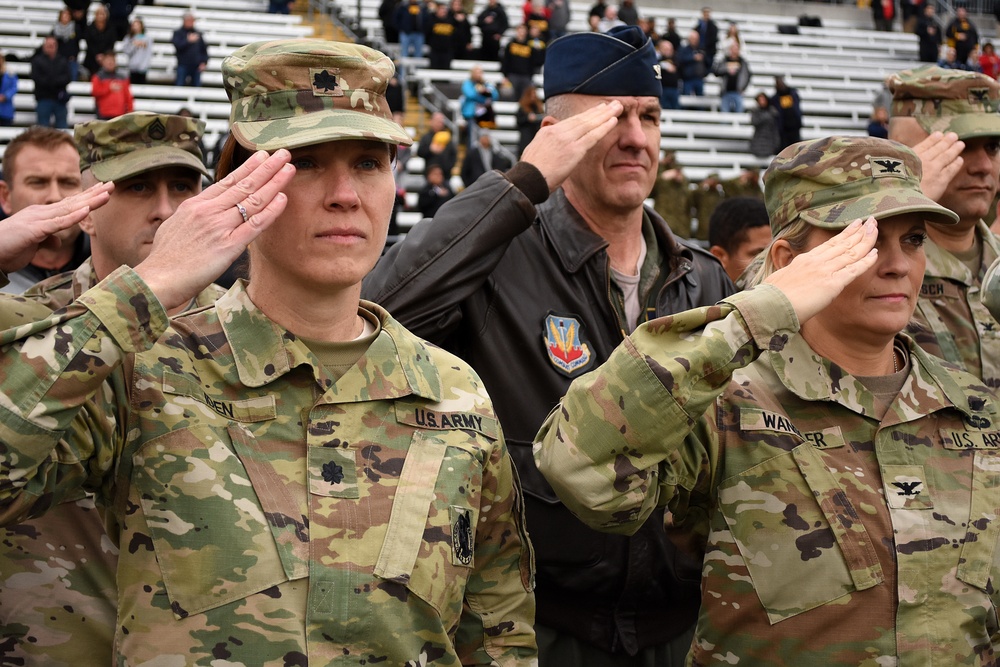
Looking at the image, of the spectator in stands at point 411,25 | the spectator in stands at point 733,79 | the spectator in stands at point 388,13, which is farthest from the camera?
the spectator in stands at point 733,79

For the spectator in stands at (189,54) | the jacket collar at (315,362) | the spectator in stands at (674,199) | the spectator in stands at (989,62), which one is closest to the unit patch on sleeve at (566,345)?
the jacket collar at (315,362)

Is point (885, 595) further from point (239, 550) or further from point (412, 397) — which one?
point (239, 550)

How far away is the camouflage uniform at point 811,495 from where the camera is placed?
7.86 ft

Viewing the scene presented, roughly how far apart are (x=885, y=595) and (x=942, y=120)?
7.32 feet

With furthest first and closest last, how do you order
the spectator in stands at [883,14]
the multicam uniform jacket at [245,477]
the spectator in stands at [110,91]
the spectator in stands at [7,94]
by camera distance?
the spectator in stands at [883,14] → the spectator in stands at [7,94] → the spectator in stands at [110,91] → the multicam uniform jacket at [245,477]

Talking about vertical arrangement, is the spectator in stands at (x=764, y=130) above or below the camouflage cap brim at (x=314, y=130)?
below

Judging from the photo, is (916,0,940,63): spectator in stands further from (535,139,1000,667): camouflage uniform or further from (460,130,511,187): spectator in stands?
(535,139,1000,667): camouflage uniform

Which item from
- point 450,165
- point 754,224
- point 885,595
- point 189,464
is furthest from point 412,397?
point 450,165

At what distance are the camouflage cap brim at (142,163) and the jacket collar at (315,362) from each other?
1303mm

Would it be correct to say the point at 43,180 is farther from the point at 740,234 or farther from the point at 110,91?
the point at 110,91

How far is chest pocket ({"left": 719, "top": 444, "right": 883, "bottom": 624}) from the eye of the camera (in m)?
2.56

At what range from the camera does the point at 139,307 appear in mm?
2053

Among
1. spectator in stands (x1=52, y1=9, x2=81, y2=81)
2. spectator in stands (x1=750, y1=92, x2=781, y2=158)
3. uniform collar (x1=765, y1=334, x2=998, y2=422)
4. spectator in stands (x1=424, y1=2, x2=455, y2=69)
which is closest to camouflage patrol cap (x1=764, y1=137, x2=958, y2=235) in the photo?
uniform collar (x1=765, y1=334, x2=998, y2=422)

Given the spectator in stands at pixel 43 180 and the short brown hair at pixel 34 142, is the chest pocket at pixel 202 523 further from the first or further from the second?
the short brown hair at pixel 34 142
